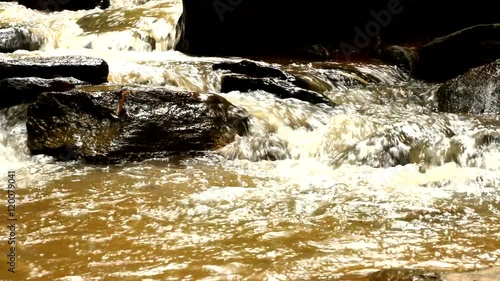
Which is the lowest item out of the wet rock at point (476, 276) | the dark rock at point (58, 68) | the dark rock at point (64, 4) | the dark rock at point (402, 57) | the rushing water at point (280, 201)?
the rushing water at point (280, 201)

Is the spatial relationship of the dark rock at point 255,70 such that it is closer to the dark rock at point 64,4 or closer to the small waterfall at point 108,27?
the small waterfall at point 108,27

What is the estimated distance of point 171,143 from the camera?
17.1 feet

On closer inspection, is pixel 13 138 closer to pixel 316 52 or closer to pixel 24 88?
pixel 24 88

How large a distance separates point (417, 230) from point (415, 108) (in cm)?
449

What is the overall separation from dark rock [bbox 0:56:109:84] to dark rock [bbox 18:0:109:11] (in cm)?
875

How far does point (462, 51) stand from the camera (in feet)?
28.4

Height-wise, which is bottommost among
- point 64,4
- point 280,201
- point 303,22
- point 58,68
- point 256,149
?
point 280,201

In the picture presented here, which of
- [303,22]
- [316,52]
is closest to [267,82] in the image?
[316,52]

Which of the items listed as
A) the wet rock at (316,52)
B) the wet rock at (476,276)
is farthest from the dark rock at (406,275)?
the wet rock at (316,52)

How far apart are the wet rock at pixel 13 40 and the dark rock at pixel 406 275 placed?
9009 millimetres

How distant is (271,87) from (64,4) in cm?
1064

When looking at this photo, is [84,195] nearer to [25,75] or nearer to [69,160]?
[69,160]

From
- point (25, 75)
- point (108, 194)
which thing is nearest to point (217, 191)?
point (108, 194)

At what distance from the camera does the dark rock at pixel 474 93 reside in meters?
6.69
